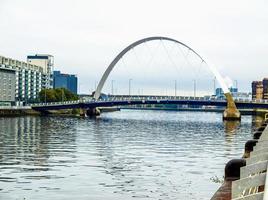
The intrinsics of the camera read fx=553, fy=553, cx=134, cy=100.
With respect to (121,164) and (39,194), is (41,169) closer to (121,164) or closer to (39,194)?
(121,164)

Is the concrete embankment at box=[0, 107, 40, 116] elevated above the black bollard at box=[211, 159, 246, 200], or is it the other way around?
the black bollard at box=[211, 159, 246, 200]

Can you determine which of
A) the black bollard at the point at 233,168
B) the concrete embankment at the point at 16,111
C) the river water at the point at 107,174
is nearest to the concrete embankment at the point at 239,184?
the black bollard at the point at 233,168

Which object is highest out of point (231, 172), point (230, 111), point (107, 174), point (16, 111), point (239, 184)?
point (239, 184)

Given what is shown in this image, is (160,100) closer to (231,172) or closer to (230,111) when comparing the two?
(230,111)

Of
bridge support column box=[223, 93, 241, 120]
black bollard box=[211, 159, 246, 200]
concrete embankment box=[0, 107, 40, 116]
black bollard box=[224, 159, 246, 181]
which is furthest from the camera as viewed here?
concrete embankment box=[0, 107, 40, 116]

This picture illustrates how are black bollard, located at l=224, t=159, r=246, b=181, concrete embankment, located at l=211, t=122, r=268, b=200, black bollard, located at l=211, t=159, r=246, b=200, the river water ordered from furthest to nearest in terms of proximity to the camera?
the river water
black bollard, located at l=224, t=159, r=246, b=181
black bollard, located at l=211, t=159, r=246, b=200
concrete embankment, located at l=211, t=122, r=268, b=200

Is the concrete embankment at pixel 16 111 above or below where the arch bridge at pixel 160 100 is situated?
below

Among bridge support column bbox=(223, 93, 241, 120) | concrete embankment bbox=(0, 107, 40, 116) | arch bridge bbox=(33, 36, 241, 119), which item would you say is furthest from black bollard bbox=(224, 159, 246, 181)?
concrete embankment bbox=(0, 107, 40, 116)

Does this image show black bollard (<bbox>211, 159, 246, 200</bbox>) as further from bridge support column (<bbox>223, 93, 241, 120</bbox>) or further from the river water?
bridge support column (<bbox>223, 93, 241, 120</bbox>)

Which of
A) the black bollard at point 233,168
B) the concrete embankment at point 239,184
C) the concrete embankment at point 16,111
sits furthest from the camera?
the concrete embankment at point 16,111

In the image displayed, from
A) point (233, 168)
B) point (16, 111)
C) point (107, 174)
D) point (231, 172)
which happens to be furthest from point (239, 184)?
point (16, 111)

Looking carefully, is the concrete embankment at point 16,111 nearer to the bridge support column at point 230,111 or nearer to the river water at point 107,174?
the bridge support column at point 230,111

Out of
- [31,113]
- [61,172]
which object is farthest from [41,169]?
[31,113]

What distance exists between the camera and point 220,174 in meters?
29.2
